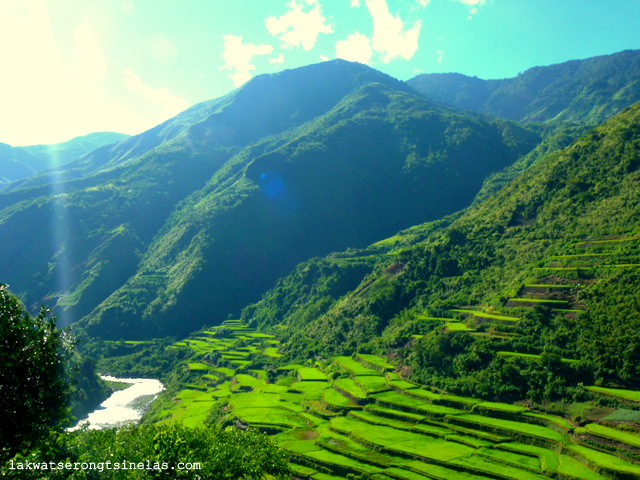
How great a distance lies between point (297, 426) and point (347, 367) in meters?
17.8

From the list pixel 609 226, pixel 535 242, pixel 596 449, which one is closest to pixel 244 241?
pixel 535 242

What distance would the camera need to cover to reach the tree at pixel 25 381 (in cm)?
2070

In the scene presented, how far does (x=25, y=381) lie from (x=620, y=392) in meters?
44.6

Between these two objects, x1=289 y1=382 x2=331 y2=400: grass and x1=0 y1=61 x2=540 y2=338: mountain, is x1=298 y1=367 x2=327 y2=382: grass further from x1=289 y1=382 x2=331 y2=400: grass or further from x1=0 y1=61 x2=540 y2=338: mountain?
x1=0 y1=61 x2=540 y2=338: mountain

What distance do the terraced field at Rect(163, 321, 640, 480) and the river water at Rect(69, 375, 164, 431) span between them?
62.6 ft

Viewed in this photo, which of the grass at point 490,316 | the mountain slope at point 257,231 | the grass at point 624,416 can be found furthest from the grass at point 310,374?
the mountain slope at point 257,231

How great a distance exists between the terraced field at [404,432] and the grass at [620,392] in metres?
0.46

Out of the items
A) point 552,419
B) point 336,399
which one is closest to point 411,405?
point 336,399

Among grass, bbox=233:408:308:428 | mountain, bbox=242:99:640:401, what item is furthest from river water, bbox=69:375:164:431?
grass, bbox=233:408:308:428

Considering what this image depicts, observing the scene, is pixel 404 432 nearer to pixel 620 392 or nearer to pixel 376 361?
pixel 620 392

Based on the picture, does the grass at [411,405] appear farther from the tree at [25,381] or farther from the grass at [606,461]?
the tree at [25,381]

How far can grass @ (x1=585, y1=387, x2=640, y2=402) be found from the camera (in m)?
37.9

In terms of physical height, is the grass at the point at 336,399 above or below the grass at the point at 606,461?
below

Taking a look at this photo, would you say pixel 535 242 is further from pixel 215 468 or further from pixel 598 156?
pixel 215 468
